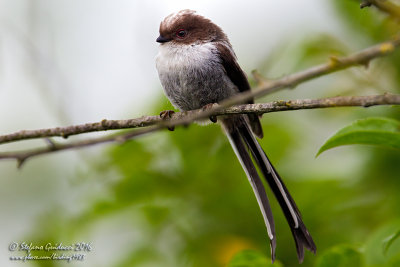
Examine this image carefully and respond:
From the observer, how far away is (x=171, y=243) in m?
3.45

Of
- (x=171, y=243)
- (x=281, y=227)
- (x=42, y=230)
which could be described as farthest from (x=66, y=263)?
(x=281, y=227)

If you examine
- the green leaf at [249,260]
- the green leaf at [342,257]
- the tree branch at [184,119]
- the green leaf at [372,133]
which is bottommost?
the green leaf at [249,260]

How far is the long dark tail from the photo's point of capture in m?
2.97

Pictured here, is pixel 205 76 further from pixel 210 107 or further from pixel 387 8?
pixel 387 8

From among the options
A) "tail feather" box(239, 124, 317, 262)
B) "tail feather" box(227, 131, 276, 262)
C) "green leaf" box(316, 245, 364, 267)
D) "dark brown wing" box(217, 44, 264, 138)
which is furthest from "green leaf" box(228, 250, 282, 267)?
"dark brown wing" box(217, 44, 264, 138)

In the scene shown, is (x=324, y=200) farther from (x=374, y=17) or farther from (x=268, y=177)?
(x=374, y=17)

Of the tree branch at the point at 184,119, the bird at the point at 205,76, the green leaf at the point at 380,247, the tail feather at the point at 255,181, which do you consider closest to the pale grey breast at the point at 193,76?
the bird at the point at 205,76

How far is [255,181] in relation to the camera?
346 cm

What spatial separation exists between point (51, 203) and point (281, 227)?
197cm

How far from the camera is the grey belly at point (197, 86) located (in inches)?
153

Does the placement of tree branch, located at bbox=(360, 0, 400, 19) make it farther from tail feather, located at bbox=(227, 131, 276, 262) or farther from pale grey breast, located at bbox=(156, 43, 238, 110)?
pale grey breast, located at bbox=(156, 43, 238, 110)

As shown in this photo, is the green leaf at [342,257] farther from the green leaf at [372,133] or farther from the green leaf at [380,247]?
the green leaf at [372,133]

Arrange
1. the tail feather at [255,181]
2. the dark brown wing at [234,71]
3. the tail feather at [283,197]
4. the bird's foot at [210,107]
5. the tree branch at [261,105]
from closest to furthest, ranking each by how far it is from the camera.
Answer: the tree branch at [261,105] < the tail feather at [283,197] < the tail feather at [255,181] < the bird's foot at [210,107] < the dark brown wing at [234,71]

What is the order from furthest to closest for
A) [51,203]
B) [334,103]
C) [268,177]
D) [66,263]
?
[51,203]
[268,177]
[66,263]
[334,103]
